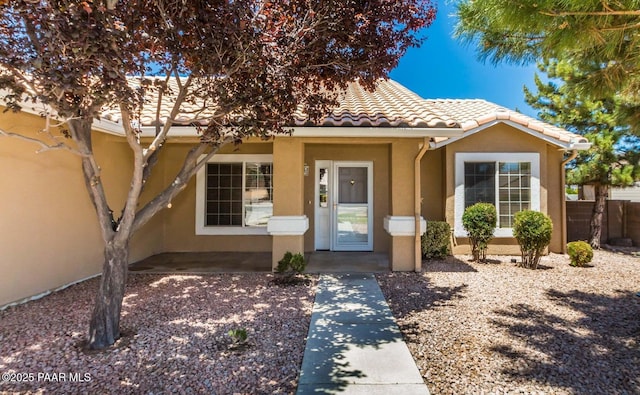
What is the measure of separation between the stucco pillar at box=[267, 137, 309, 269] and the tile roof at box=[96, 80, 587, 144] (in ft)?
2.62

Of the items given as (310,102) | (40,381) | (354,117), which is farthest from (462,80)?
(40,381)

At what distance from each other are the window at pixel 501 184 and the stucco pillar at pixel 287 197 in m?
5.04

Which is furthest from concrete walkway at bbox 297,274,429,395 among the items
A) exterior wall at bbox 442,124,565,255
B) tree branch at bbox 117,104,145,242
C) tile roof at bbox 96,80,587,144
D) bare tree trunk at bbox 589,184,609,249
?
bare tree trunk at bbox 589,184,609,249

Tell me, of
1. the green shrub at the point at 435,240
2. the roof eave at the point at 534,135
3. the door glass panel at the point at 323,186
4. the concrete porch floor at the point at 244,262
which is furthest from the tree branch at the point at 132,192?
the roof eave at the point at 534,135

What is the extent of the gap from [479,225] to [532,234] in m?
1.17

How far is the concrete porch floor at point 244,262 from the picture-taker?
25.3ft

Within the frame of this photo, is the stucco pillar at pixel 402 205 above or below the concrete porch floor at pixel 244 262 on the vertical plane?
above

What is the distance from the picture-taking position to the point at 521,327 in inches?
182

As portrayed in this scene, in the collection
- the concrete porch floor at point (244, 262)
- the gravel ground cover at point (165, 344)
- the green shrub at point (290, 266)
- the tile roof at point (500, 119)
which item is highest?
the tile roof at point (500, 119)

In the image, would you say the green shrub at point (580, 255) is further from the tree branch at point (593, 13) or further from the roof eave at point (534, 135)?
the tree branch at point (593, 13)

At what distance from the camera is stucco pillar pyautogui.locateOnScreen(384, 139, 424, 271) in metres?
7.30

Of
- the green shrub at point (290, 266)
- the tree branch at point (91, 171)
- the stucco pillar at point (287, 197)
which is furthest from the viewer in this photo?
the stucco pillar at point (287, 197)

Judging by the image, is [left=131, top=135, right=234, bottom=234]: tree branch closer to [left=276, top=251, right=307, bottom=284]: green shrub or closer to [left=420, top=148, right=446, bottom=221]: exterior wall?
[left=276, top=251, right=307, bottom=284]: green shrub

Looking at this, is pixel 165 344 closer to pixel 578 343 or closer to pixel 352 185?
pixel 578 343
